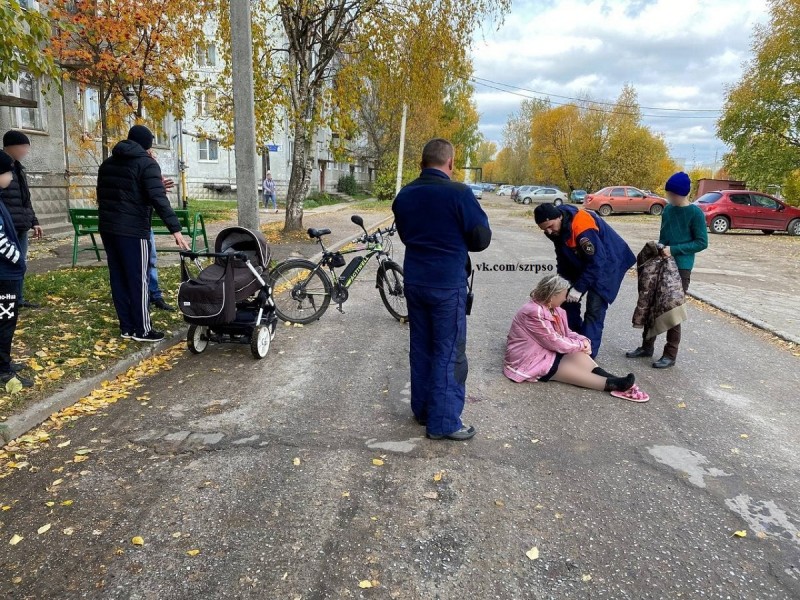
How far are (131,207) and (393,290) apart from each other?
3.14 m

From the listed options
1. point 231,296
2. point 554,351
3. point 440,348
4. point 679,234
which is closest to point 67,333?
point 231,296

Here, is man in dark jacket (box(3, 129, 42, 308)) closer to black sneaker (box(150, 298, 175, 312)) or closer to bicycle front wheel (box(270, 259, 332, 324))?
black sneaker (box(150, 298, 175, 312))

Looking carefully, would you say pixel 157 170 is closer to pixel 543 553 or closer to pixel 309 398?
pixel 309 398

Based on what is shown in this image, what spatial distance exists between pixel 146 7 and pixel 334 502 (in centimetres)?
1355

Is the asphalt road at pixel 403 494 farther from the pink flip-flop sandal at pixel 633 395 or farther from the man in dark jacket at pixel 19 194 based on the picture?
the man in dark jacket at pixel 19 194

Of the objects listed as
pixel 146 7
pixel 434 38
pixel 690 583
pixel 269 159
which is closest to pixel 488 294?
pixel 690 583

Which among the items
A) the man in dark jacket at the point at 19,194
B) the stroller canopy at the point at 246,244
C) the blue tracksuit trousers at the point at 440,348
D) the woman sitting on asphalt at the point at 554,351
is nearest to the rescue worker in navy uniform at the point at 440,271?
the blue tracksuit trousers at the point at 440,348

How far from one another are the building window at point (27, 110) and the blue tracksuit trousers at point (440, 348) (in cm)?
1451

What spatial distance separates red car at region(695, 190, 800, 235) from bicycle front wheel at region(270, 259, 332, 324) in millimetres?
20792

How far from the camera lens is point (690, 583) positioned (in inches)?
103

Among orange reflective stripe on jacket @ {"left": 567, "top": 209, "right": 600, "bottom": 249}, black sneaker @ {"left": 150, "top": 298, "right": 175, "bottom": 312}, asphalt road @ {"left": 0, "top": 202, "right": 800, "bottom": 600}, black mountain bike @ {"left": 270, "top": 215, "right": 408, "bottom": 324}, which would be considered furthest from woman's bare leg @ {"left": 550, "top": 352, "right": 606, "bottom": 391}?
black sneaker @ {"left": 150, "top": 298, "right": 175, "bottom": 312}

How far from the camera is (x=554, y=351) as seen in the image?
5.10 metres

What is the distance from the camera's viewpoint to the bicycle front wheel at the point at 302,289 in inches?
275

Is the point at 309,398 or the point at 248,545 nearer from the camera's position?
the point at 248,545
